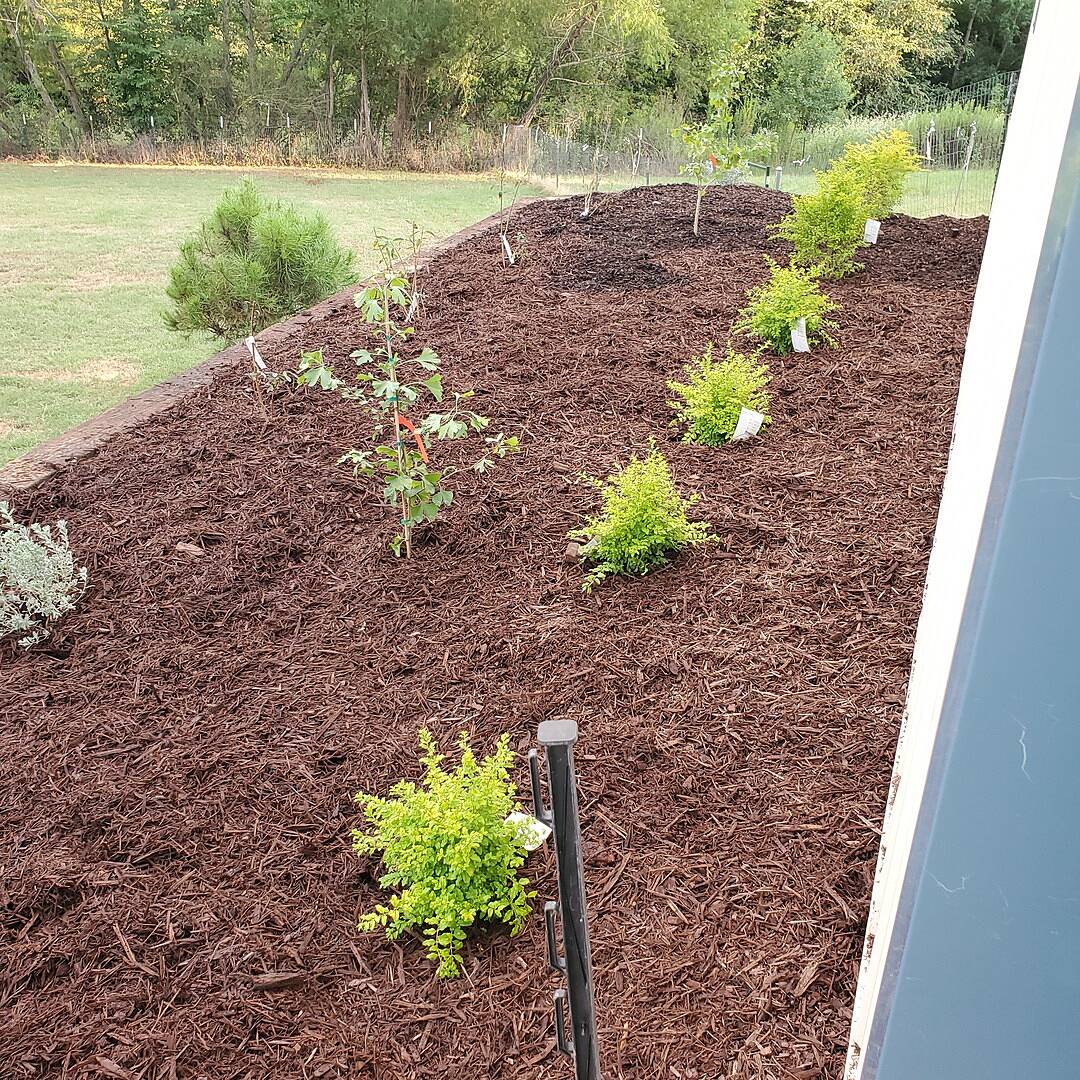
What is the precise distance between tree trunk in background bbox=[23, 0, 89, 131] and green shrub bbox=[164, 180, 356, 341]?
1866 centimetres

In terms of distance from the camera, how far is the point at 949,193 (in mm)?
11125

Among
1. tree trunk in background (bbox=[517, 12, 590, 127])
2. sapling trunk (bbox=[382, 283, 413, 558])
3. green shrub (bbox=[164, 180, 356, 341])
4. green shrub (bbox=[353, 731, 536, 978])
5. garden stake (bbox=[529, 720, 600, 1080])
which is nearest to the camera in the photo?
garden stake (bbox=[529, 720, 600, 1080])

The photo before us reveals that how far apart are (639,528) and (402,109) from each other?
2155 cm

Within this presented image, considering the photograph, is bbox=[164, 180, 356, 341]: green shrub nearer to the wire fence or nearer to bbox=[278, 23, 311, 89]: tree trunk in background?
the wire fence

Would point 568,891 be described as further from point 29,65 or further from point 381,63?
point 29,65

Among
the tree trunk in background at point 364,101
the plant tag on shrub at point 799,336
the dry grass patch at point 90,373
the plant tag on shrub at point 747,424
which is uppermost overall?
the tree trunk in background at point 364,101

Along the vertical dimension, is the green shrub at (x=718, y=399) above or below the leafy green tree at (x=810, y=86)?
below


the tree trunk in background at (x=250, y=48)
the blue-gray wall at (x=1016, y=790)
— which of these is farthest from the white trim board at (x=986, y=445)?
the tree trunk in background at (x=250, y=48)

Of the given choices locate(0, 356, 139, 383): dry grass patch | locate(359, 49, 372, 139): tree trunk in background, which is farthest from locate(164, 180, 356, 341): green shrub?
locate(359, 49, 372, 139): tree trunk in background

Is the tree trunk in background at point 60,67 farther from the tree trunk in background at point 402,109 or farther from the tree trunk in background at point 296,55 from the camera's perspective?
the tree trunk in background at point 402,109

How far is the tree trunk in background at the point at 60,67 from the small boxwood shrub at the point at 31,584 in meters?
22.7

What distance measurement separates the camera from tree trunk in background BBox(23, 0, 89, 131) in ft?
68.9

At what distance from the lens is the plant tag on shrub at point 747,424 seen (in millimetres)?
4066

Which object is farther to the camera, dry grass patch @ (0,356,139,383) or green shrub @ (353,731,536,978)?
dry grass patch @ (0,356,139,383)
